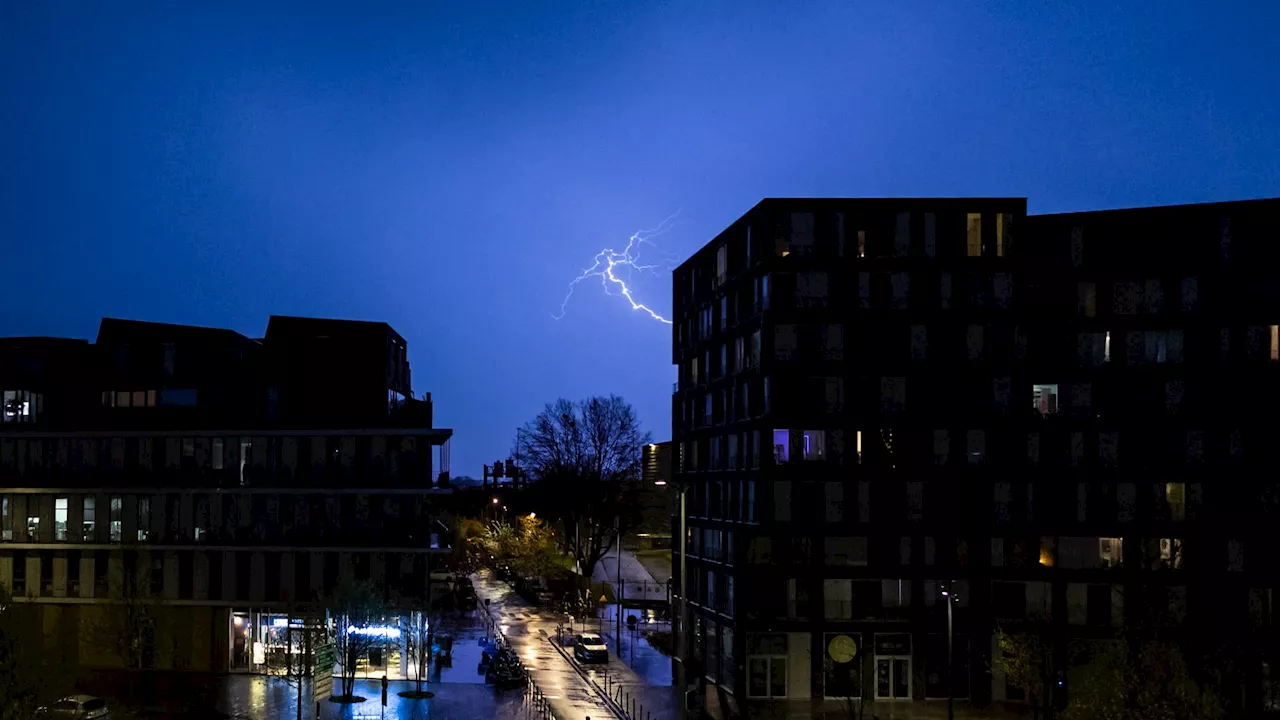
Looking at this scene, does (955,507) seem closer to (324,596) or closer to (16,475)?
(324,596)

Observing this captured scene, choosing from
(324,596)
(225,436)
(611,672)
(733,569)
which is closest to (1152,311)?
(733,569)

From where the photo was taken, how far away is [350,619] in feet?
206

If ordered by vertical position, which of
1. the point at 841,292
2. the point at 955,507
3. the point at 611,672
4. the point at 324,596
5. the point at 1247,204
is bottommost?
the point at 611,672

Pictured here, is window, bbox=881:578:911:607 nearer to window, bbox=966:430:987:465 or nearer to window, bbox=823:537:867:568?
window, bbox=823:537:867:568

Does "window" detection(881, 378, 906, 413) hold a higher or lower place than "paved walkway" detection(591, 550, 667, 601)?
higher

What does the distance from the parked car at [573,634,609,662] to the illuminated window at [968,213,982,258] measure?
1247 inches

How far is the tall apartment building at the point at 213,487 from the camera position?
233ft

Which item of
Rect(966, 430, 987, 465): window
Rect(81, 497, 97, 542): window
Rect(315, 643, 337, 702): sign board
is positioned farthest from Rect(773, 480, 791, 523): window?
Rect(81, 497, 97, 542): window

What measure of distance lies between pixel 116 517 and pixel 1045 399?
51859 millimetres

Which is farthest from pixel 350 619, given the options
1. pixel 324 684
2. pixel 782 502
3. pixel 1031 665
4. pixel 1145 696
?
pixel 1145 696

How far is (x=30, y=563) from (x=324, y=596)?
17887 mm

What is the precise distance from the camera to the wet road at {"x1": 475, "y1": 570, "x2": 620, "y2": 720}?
61281 mm

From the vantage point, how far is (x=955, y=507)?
221 feet

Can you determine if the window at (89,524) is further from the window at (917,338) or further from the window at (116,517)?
the window at (917,338)
